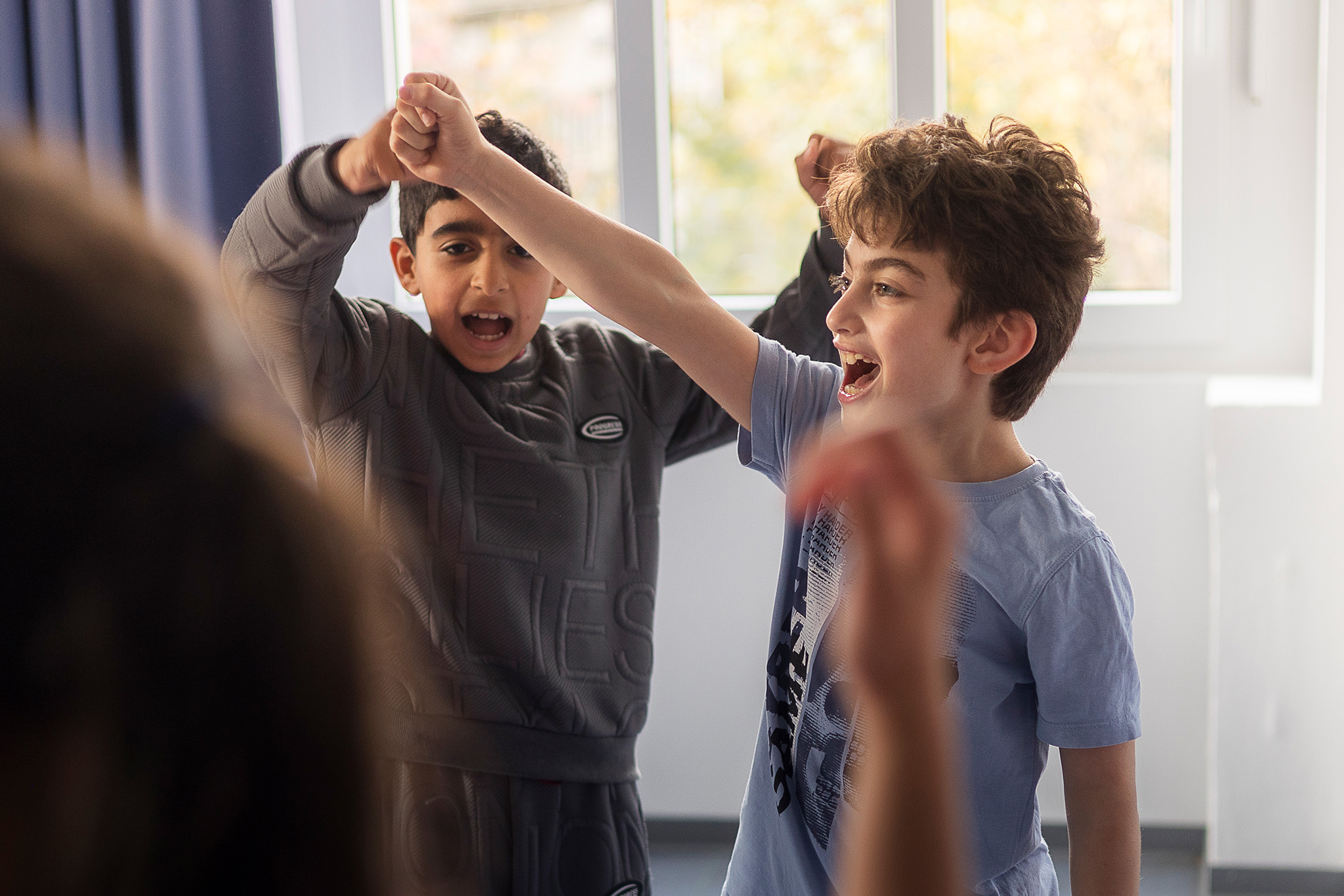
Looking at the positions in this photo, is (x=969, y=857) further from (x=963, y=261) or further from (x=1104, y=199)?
(x=1104, y=199)

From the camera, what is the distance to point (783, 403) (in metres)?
0.96

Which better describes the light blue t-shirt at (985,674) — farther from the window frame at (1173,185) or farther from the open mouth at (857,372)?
the window frame at (1173,185)

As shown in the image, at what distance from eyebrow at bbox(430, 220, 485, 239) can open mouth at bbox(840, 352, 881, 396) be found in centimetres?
40

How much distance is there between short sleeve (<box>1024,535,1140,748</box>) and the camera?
80cm

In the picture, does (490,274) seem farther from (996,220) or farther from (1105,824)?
(1105,824)

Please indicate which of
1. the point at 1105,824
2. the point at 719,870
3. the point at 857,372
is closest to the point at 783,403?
the point at 857,372

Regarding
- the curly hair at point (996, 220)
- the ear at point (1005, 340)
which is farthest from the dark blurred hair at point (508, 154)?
the ear at point (1005, 340)

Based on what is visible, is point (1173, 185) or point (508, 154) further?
point (1173, 185)

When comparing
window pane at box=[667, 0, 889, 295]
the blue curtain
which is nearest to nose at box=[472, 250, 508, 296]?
the blue curtain

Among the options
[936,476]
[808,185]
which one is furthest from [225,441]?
[808,185]

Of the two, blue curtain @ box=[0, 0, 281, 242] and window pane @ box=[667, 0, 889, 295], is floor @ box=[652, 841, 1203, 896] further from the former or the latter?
blue curtain @ box=[0, 0, 281, 242]

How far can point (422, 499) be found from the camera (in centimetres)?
104

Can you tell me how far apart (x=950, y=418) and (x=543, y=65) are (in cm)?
135

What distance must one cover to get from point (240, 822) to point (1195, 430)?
1.77m
